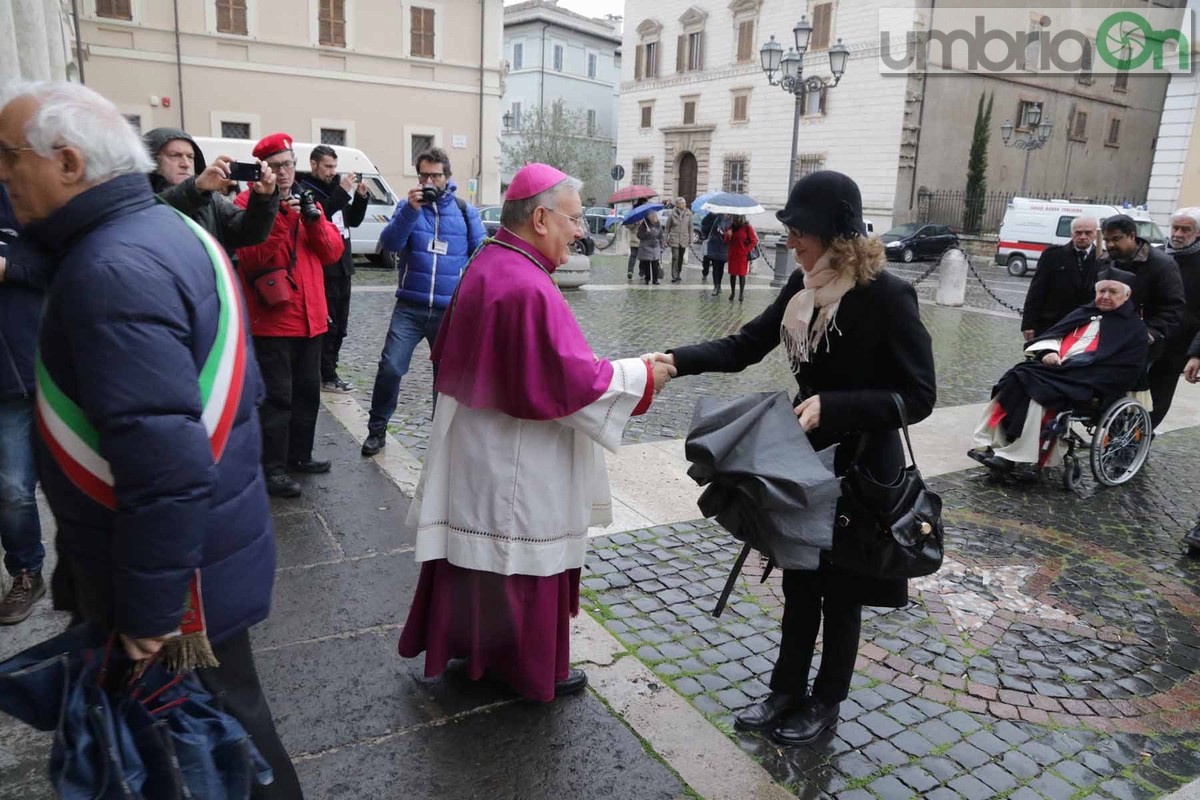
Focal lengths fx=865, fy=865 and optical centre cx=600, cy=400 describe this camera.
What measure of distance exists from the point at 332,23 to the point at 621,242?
11390 millimetres

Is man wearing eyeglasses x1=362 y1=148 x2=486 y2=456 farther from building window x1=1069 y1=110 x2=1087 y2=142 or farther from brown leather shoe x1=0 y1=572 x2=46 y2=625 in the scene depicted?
building window x1=1069 y1=110 x2=1087 y2=142

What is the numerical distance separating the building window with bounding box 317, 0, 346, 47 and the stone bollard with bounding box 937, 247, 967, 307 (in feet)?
65.0

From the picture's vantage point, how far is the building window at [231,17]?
82.0ft

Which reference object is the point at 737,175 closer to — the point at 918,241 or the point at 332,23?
the point at 918,241

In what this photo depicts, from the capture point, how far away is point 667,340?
11000mm

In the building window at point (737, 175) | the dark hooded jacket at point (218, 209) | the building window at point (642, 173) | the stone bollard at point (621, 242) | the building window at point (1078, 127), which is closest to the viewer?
the dark hooded jacket at point (218, 209)

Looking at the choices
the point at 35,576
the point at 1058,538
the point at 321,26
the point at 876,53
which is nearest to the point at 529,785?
the point at 35,576

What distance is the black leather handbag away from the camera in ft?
8.70

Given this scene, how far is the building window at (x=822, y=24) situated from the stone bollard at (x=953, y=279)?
2212 centimetres

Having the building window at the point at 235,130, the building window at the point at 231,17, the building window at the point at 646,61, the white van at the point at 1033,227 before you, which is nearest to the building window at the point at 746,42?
the building window at the point at 646,61

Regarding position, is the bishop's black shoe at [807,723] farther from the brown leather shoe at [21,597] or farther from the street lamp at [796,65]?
the street lamp at [796,65]

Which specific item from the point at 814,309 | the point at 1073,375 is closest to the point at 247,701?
the point at 814,309

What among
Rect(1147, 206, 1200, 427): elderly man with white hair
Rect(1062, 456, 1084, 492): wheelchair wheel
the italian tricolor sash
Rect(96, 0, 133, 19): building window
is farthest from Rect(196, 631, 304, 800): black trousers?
Rect(96, 0, 133, 19): building window

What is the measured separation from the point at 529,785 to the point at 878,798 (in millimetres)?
1079
